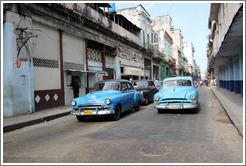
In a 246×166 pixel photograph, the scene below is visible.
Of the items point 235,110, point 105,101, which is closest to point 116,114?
point 105,101

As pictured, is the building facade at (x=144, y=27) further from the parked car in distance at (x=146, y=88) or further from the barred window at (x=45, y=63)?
the barred window at (x=45, y=63)

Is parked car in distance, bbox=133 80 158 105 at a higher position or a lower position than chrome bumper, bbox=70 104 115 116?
higher

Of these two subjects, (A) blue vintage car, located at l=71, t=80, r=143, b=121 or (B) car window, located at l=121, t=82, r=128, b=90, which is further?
(B) car window, located at l=121, t=82, r=128, b=90

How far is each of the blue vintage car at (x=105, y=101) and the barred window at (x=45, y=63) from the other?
4.28 metres

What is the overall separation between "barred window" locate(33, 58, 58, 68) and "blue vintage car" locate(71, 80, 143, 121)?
4282 mm

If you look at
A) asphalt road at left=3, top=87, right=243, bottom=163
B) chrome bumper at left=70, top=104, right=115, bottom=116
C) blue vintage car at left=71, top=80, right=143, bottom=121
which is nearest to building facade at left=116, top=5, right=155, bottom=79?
blue vintage car at left=71, top=80, right=143, bottom=121

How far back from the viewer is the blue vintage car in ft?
26.2

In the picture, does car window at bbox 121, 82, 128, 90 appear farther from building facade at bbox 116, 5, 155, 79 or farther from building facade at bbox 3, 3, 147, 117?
building facade at bbox 116, 5, 155, 79

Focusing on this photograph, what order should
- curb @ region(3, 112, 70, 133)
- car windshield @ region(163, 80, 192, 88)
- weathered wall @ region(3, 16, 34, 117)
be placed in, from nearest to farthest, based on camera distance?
curb @ region(3, 112, 70, 133)
weathered wall @ region(3, 16, 34, 117)
car windshield @ region(163, 80, 192, 88)

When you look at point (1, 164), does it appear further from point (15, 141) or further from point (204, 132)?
point (204, 132)

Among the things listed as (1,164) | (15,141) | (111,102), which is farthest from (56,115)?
(1,164)

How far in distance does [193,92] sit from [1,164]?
24.6 ft

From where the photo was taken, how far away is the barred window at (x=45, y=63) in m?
11.9

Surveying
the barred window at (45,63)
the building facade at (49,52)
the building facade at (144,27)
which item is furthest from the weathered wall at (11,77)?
the building facade at (144,27)
